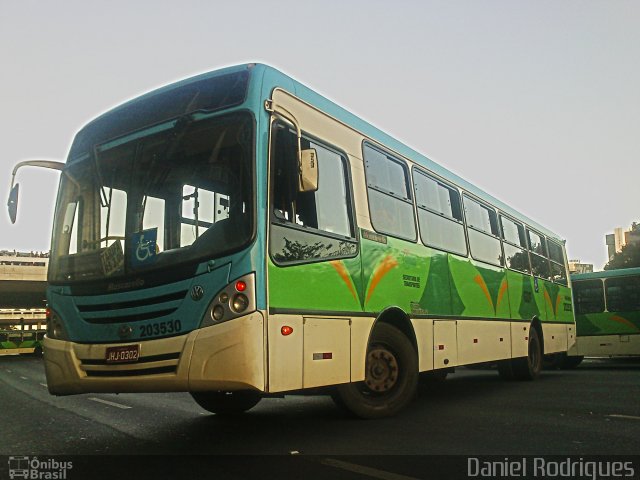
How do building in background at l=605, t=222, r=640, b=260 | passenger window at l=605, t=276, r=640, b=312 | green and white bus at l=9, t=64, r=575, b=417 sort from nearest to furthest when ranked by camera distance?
green and white bus at l=9, t=64, r=575, b=417 → passenger window at l=605, t=276, r=640, b=312 → building in background at l=605, t=222, r=640, b=260

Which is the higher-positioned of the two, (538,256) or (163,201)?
(538,256)

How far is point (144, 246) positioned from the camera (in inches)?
213

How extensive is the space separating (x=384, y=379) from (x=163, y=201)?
3.32 meters

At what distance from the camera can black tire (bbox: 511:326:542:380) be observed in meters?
12.3

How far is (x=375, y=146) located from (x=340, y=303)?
2.39 m

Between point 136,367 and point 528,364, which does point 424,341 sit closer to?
point 136,367

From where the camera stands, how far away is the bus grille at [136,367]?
5.05 meters

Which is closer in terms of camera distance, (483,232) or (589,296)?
(483,232)

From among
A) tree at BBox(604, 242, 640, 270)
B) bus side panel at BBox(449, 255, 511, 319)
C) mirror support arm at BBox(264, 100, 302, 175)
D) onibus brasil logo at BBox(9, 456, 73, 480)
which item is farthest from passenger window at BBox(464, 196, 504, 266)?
tree at BBox(604, 242, 640, 270)

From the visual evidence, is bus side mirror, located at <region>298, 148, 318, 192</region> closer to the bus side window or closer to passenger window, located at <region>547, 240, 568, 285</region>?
the bus side window

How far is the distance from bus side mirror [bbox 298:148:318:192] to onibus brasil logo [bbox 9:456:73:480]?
303 centimetres

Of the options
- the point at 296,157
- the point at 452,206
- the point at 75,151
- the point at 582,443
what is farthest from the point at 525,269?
the point at 75,151

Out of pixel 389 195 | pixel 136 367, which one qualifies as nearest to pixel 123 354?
pixel 136 367

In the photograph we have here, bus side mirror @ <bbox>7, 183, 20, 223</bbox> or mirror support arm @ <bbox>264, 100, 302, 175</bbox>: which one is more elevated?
mirror support arm @ <bbox>264, 100, 302, 175</bbox>
